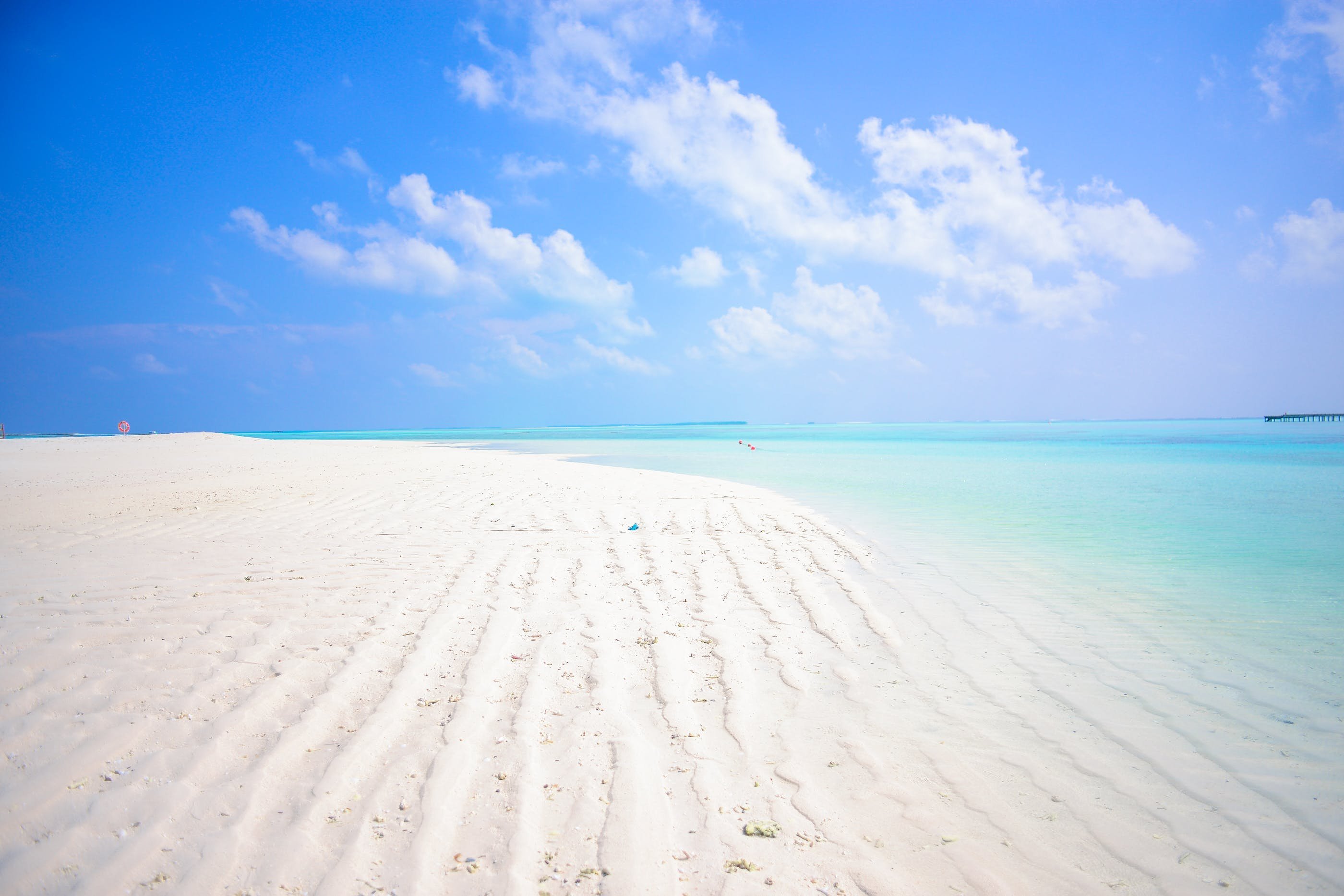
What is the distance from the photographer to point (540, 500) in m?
12.8

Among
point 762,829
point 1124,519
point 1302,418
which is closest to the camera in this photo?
point 762,829

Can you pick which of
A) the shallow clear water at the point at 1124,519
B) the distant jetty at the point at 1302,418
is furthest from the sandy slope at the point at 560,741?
the distant jetty at the point at 1302,418

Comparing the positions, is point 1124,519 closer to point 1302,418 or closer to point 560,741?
point 560,741

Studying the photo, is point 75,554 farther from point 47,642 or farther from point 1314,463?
point 1314,463

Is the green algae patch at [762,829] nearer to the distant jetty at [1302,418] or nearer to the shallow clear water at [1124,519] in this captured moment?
the shallow clear water at [1124,519]

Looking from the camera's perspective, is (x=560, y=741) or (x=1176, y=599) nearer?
(x=560, y=741)

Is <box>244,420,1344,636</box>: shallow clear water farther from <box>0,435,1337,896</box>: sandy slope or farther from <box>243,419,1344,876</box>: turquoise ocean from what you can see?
<box>0,435,1337,896</box>: sandy slope

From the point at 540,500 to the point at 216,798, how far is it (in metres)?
9.96

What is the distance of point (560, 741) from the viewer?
3.54 m

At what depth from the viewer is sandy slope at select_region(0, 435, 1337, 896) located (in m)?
2.61

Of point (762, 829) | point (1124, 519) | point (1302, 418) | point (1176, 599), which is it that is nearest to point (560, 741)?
point (762, 829)

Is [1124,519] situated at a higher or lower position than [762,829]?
lower

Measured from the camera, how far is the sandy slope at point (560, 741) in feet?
8.57

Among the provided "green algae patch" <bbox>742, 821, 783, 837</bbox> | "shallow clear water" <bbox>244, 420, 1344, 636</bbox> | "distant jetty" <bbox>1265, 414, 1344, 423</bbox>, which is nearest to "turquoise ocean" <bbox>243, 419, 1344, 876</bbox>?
"shallow clear water" <bbox>244, 420, 1344, 636</bbox>
